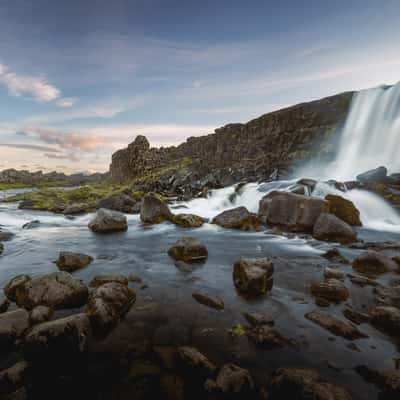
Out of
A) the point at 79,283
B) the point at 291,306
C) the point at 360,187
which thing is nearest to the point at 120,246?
the point at 79,283

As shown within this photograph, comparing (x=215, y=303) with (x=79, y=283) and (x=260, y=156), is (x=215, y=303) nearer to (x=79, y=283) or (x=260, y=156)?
(x=79, y=283)

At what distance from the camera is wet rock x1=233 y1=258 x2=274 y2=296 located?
783 centimetres

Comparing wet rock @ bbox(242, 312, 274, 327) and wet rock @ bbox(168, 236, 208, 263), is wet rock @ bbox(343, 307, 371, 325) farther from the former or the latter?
wet rock @ bbox(168, 236, 208, 263)

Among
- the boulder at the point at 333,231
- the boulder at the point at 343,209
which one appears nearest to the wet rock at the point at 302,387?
the boulder at the point at 333,231

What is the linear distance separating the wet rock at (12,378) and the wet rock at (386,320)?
26.9ft

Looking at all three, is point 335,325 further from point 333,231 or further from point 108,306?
point 333,231

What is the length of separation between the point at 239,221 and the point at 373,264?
9950 mm

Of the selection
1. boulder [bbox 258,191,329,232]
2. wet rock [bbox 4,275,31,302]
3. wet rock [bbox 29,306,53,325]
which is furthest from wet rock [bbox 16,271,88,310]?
boulder [bbox 258,191,329,232]

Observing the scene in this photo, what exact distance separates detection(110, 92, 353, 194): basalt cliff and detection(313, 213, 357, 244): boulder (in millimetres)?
37442

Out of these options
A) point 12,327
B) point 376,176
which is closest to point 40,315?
point 12,327

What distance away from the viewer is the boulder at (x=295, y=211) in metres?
16.6

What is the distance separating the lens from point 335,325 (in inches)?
235

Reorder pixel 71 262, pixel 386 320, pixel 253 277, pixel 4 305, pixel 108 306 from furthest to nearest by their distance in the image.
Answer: pixel 71 262, pixel 253 277, pixel 4 305, pixel 108 306, pixel 386 320

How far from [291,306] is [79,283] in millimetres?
6641
